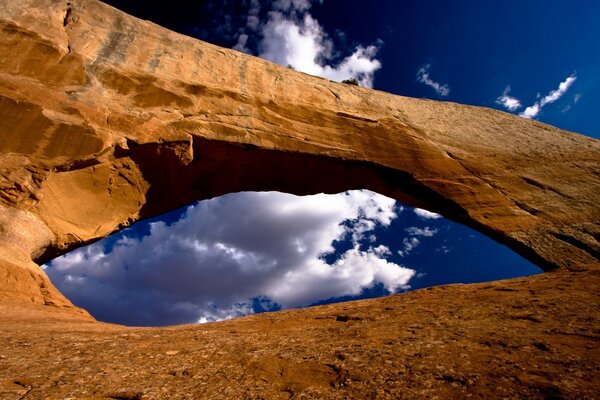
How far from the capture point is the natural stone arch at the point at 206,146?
11586 millimetres

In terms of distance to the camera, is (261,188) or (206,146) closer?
(206,146)

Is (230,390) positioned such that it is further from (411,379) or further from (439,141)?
(439,141)

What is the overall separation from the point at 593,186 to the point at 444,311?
10.2 meters

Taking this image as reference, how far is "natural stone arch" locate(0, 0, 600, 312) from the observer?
38.0 feet

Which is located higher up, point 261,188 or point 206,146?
point 206,146

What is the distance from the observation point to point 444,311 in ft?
23.6

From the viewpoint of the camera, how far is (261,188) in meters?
16.6

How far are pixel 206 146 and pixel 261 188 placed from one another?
10.8 feet

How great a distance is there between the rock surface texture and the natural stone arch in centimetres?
6

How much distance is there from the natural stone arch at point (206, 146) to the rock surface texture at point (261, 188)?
0.21ft

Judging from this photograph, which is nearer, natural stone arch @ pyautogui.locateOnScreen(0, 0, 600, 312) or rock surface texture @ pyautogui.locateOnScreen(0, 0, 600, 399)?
rock surface texture @ pyautogui.locateOnScreen(0, 0, 600, 399)

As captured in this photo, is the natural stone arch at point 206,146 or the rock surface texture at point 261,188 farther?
the natural stone arch at point 206,146

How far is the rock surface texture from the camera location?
4621mm

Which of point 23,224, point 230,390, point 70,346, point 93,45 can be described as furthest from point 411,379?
point 93,45
